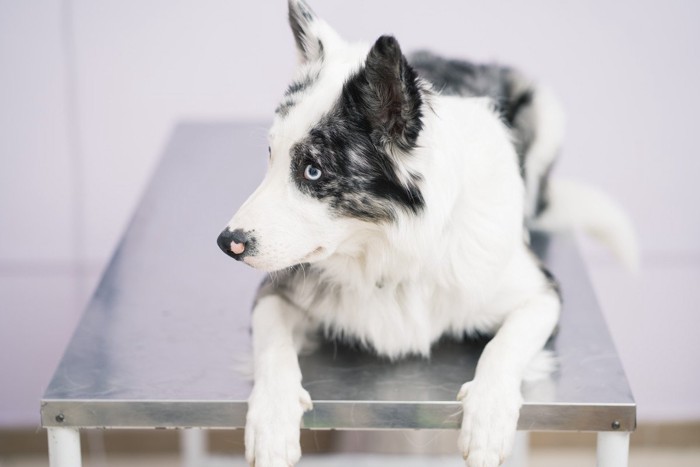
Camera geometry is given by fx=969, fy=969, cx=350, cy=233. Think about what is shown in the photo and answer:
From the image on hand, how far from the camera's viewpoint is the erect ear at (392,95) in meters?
1.25

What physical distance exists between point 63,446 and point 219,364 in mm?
269

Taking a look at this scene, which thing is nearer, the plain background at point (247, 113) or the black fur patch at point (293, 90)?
the black fur patch at point (293, 90)

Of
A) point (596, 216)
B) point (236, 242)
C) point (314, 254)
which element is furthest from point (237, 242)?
point (596, 216)

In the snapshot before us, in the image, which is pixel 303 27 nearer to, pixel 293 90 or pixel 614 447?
pixel 293 90

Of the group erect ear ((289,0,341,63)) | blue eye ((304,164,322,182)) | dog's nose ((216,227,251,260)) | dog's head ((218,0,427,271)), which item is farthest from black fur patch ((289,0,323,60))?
dog's nose ((216,227,251,260))

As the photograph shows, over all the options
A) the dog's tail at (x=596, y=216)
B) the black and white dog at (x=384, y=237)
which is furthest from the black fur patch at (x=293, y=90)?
the dog's tail at (x=596, y=216)

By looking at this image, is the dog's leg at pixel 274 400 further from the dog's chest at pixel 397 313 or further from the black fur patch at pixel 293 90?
the black fur patch at pixel 293 90

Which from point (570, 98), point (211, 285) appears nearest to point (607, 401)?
point (211, 285)

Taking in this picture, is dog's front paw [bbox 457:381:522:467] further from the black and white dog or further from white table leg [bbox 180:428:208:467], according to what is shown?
white table leg [bbox 180:428:208:467]

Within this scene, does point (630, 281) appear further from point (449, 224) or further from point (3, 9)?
point (3, 9)

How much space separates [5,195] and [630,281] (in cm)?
198

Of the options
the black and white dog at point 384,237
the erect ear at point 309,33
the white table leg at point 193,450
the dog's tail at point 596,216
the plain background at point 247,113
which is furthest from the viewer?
the plain background at point 247,113

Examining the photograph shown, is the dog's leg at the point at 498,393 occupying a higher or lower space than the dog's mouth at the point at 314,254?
lower

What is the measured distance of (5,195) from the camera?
9.89 ft
